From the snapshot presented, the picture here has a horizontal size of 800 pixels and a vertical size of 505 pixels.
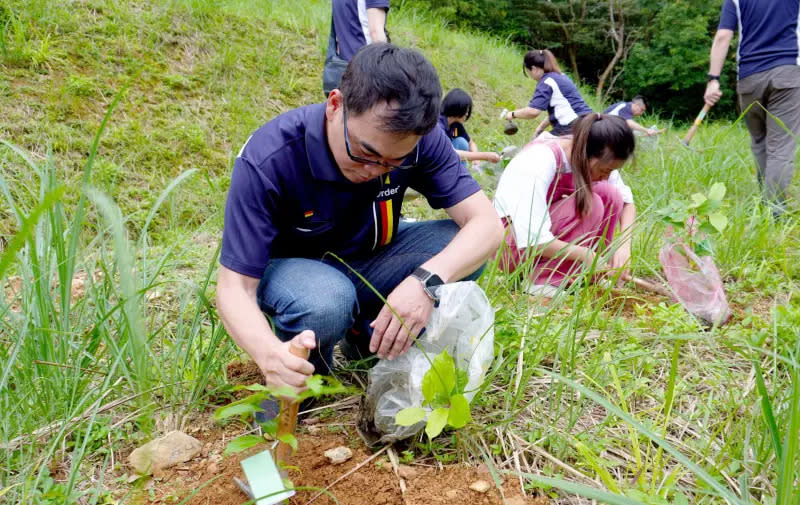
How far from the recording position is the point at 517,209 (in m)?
2.16

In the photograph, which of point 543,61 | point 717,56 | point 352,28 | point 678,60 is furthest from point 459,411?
point 678,60

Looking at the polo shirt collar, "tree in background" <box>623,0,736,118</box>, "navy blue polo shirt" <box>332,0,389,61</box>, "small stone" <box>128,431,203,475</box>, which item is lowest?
"tree in background" <box>623,0,736,118</box>

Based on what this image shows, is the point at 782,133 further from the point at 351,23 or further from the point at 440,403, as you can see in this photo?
the point at 440,403

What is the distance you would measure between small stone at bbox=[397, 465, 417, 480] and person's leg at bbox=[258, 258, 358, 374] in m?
0.34

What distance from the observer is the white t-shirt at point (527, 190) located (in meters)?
2.16

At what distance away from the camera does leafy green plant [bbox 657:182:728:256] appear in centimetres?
162

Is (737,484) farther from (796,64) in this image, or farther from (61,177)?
(61,177)

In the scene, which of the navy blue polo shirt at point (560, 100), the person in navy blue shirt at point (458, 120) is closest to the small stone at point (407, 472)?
the person in navy blue shirt at point (458, 120)

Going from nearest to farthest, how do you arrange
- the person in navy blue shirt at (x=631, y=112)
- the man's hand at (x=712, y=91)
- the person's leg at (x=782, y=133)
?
the person's leg at (x=782, y=133) → the man's hand at (x=712, y=91) → the person in navy blue shirt at (x=631, y=112)

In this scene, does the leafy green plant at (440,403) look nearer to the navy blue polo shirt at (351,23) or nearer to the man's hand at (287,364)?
the man's hand at (287,364)

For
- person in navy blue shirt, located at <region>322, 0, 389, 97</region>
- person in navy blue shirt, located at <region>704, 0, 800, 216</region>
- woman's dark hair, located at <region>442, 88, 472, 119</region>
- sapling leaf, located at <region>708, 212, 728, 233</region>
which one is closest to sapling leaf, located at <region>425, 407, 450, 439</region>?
sapling leaf, located at <region>708, 212, 728, 233</region>

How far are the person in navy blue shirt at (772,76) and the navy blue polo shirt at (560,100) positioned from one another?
1202 mm

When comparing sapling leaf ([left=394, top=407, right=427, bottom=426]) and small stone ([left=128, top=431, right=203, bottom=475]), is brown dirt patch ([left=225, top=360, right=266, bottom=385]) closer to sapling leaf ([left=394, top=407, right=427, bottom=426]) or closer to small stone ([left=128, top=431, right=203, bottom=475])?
small stone ([left=128, top=431, right=203, bottom=475])

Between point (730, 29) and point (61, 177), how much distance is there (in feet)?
14.5
